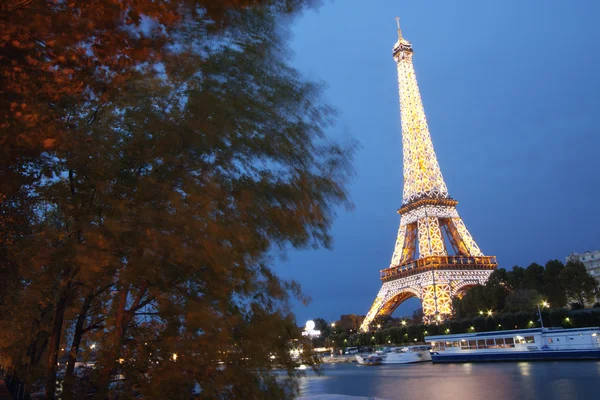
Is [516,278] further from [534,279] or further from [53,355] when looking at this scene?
[53,355]

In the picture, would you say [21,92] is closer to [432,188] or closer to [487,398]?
[487,398]

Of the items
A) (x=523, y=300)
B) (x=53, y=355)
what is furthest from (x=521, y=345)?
(x=53, y=355)

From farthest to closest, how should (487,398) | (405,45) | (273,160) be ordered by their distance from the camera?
1. (405,45)
2. (487,398)
3. (273,160)

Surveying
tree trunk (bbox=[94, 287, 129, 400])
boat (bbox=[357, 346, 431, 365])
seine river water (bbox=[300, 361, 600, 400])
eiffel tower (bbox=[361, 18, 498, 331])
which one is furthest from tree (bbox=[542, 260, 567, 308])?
tree trunk (bbox=[94, 287, 129, 400])

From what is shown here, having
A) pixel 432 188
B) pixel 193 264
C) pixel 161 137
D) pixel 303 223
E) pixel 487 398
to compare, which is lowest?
pixel 487 398

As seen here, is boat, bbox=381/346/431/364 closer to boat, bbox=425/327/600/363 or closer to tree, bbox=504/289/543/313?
boat, bbox=425/327/600/363

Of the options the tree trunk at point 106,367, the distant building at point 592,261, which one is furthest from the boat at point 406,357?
the distant building at point 592,261

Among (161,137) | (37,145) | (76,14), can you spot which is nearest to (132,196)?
(161,137)
